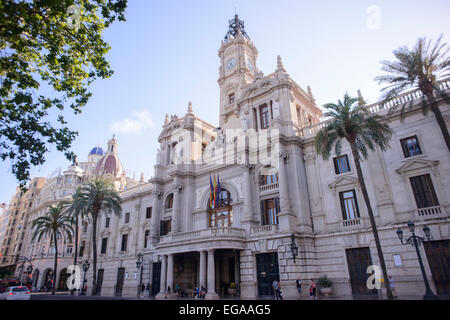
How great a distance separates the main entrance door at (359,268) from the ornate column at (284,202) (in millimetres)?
5302

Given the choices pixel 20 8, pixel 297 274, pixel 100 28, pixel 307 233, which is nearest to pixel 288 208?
pixel 307 233

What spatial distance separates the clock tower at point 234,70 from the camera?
45.1 metres

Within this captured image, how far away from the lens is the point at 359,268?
23.4 meters

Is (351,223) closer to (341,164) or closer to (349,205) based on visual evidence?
(349,205)

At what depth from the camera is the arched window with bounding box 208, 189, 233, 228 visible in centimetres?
3228

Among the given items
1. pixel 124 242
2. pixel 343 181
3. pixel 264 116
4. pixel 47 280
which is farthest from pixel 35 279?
pixel 343 181

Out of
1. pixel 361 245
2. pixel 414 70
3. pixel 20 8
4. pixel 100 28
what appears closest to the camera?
pixel 20 8

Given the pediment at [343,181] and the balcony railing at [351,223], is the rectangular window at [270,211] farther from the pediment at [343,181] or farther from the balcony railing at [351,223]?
the balcony railing at [351,223]

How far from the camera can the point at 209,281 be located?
1040 inches

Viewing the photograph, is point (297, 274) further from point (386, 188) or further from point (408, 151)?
point (408, 151)

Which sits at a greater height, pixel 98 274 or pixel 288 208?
pixel 288 208

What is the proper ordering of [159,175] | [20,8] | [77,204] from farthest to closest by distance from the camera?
[159,175] → [77,204] → [20,8]

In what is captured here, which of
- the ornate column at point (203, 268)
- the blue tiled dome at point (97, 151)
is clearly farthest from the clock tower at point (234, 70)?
the blue tiled dome at point (97, 151)

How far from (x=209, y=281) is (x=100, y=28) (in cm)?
2215
